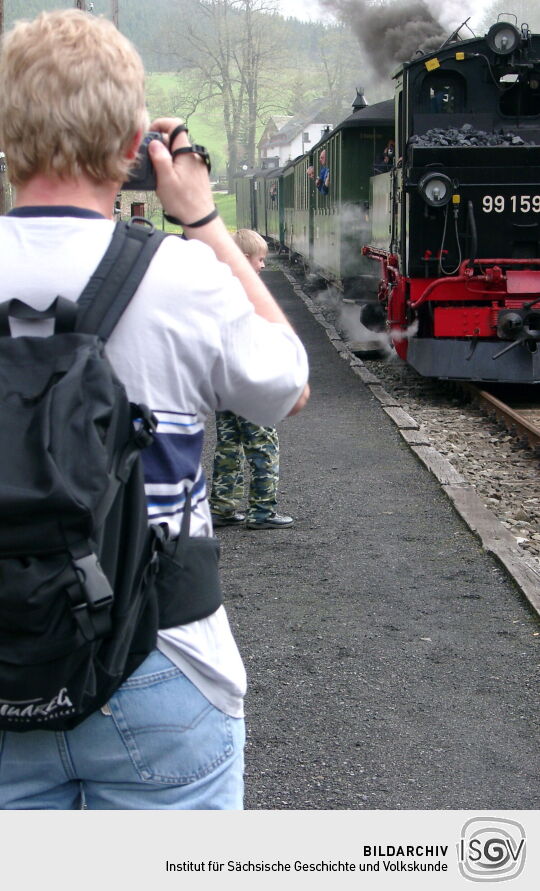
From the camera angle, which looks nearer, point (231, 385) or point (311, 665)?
point (231, 385)

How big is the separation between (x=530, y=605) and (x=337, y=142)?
13.5 m

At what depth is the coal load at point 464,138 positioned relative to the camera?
36.0ft

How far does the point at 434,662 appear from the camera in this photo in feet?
14.9

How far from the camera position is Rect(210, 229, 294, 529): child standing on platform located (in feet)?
21.0

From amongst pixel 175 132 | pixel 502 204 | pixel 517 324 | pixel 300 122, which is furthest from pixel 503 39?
pixel 300 122

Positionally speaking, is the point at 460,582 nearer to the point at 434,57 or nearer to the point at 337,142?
the point at 434,57

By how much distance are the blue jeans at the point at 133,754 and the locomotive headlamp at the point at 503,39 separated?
11.0 metres

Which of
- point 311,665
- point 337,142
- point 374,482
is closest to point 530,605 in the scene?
point 311,665

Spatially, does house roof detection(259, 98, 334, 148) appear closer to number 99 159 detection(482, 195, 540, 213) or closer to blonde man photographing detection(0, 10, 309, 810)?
number 99 159 detection(482, 195, 540, 213)

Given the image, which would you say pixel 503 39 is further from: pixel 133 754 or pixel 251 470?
pixel 133 754

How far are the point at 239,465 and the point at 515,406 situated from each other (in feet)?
17.5

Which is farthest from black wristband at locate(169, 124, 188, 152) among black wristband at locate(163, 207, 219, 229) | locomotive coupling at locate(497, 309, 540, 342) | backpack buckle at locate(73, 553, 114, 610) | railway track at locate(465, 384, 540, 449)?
locomotive coupling at locate(497, 309, 540, 342)

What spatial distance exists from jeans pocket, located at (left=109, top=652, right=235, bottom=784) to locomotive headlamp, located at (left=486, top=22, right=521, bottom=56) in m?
11.0

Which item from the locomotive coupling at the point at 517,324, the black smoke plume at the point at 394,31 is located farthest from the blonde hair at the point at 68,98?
the black smoke plume at the point at 394,31
